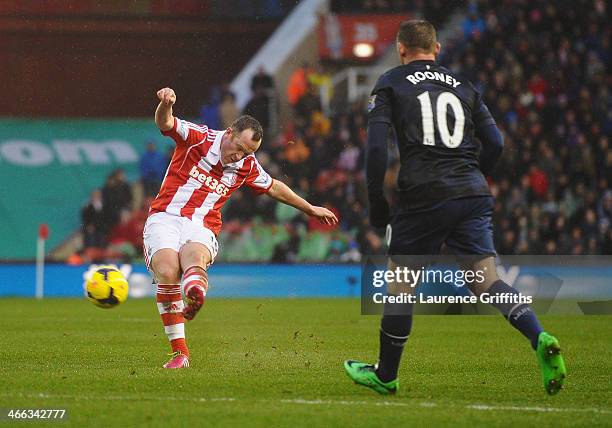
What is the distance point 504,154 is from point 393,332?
15.2 m

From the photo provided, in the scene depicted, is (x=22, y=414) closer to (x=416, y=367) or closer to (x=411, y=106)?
(x=411, y=106)

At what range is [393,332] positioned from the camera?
19.9 feet

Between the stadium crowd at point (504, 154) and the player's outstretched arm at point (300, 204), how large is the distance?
1122 centimetres

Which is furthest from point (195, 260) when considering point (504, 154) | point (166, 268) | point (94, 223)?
point (504, 154)

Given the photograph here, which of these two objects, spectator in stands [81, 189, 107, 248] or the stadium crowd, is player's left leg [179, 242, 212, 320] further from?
spectator in stands [81, 189, 107, 248]

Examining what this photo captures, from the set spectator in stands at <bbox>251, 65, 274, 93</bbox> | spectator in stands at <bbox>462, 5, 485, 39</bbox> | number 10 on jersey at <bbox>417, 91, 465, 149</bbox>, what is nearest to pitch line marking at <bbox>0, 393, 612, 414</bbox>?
number 10 on jersey at <bbox>417, 91, 465, 149</bbox>

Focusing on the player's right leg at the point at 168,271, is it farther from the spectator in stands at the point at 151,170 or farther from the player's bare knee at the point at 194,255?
the spectator in stands at the point at 151,170

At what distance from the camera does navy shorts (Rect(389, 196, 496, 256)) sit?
5938 millimetres

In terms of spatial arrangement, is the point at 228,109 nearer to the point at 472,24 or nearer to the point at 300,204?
the point at 472,24

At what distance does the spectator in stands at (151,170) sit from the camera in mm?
21062

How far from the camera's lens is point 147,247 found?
7938 millimetres

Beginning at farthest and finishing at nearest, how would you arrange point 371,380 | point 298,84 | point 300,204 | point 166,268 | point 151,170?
point 298,84
point 151,170
point 300,204
point 166,268
point 371,380

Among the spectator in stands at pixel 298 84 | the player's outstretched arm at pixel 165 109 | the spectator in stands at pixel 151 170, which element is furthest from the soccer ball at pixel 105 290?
the spectator in stands at pixel 298 84

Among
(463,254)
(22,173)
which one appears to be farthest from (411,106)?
(22,173)
